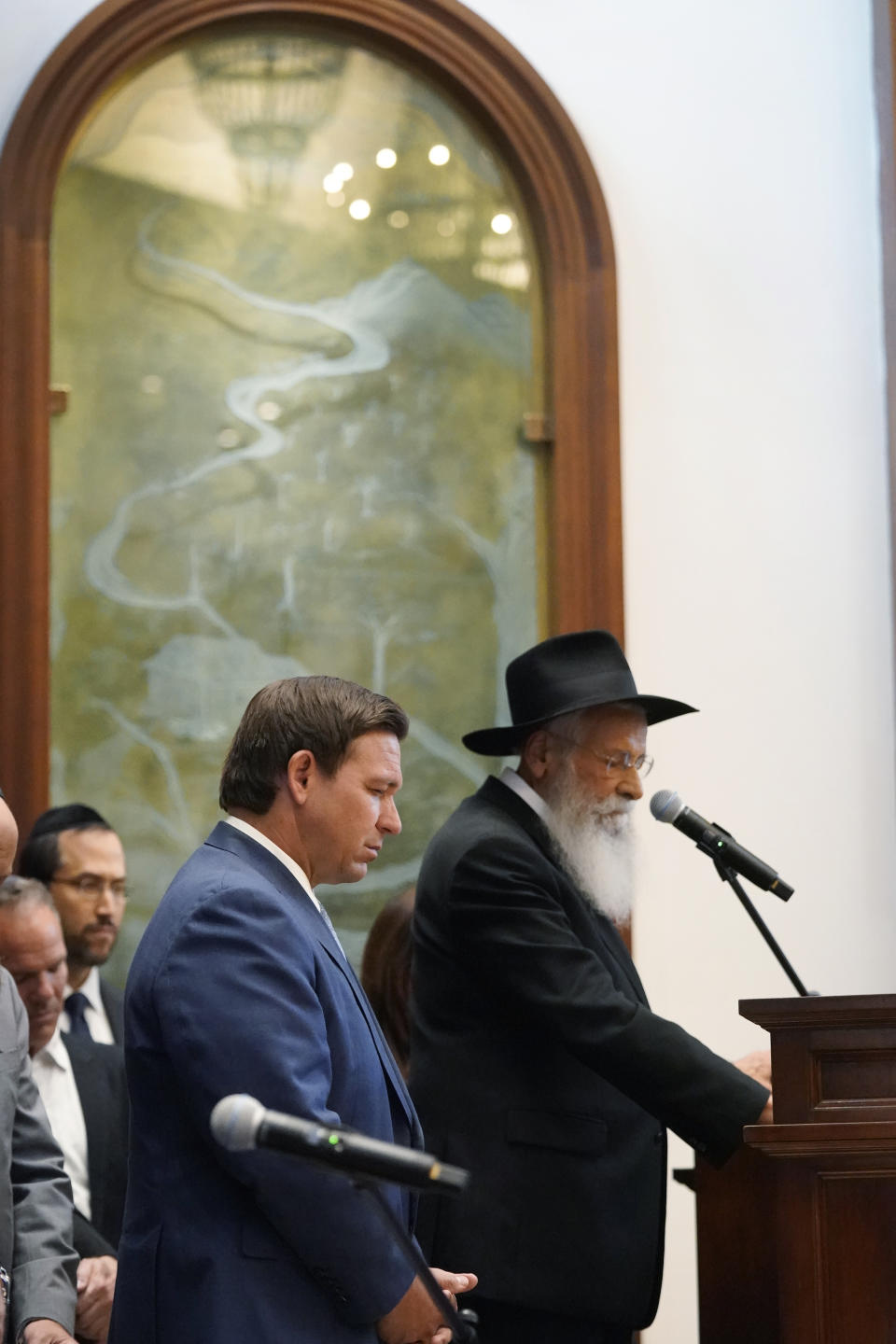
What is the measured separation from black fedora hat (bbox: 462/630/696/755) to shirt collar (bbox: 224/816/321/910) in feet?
3.61

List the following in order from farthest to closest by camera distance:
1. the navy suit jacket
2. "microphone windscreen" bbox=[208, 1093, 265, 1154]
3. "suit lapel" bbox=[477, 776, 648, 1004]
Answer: "suit lapel" bbox=[477, 776, 648, 1004] → the navy suit jacket → "microphone windscreen" bbox=[208, 1093, 265, 1154]

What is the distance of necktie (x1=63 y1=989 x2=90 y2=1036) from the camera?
4457 millimetres

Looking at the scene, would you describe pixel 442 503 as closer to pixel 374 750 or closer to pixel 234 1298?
pixel 374 750

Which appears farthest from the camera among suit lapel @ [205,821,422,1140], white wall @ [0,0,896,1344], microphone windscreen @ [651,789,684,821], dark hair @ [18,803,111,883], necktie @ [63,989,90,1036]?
white wall @ [0,0,896,1344]

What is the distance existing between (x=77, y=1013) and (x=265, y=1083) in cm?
237

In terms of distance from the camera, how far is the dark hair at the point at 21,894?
3865 mm

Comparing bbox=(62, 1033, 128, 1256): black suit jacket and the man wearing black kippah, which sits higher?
the man wearing black kippah

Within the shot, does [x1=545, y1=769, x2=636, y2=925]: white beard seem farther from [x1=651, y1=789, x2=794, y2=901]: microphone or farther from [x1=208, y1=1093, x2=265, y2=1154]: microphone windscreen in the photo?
[x1=208, y1=1093, x2=265, y2=1154]: microphone windscreen

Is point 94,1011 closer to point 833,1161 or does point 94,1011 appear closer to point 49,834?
point 49,834

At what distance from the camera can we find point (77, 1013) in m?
4.48

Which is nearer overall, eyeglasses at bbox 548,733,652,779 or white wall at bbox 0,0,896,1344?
eyeglasses at bbox 548,733,652,779

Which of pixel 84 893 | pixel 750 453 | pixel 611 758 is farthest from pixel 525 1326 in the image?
pixel 750 453

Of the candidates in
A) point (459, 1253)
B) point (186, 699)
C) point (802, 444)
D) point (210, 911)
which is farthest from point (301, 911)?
point (802, 444)

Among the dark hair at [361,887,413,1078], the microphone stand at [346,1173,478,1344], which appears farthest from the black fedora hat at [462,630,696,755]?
the microphone stand at [346,1173,478,1344]
